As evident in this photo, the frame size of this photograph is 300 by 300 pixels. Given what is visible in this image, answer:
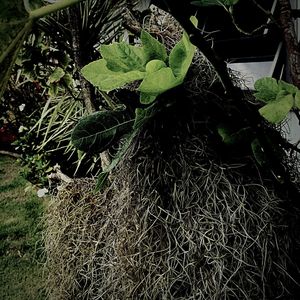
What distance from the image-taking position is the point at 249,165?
890 mm

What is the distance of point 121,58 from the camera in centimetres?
74

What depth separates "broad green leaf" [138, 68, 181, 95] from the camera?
0.69m

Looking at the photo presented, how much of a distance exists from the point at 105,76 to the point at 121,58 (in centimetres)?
4

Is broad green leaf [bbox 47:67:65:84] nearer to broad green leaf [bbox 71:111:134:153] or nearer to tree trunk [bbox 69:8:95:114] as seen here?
tree trunk [bbox 69:8:95:114]

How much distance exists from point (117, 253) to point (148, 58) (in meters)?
0.43

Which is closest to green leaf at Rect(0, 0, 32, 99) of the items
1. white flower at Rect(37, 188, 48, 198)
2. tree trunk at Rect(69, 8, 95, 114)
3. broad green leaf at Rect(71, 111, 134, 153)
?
broad green leaf at Rect(71, 111, 134, 153)

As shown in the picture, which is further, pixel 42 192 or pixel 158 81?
pixel 42 192

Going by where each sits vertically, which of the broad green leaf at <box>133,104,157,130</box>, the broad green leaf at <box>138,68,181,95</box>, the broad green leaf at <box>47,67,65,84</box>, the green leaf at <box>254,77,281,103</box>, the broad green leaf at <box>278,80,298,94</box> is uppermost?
the broad green leaf at <box>138,68,181,95</box>

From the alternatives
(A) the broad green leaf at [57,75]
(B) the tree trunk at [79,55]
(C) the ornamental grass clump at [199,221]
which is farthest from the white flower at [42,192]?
(C) the ornamental grass clump at [199,221]

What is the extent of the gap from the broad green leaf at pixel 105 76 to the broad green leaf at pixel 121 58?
0.01 metres

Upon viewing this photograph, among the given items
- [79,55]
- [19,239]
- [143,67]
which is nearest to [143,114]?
[143,67]

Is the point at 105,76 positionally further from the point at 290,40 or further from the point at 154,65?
the point at 290,40

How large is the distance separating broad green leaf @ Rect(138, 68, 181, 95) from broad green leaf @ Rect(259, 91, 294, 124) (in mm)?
147

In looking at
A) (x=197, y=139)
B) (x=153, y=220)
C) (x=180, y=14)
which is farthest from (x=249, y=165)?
(x=180, y=14)
